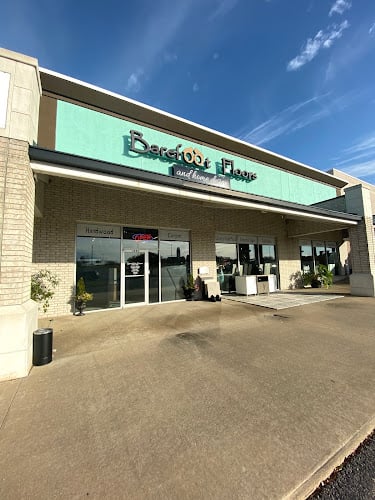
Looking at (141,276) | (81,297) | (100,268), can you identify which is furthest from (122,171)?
(141,276)

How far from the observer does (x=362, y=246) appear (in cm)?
1052

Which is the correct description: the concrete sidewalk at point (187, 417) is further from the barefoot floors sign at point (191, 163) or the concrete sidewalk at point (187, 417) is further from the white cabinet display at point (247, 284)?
the barefoot floors sign at point (191, 163)

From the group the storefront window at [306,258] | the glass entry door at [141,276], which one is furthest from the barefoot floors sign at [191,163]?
the storefront window at [306,258]

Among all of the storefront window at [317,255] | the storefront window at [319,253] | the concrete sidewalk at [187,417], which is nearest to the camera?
the concrete sidewalk at [187,417]

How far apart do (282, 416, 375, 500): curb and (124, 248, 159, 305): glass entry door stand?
25.2 ft

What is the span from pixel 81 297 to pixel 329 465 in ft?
24.0

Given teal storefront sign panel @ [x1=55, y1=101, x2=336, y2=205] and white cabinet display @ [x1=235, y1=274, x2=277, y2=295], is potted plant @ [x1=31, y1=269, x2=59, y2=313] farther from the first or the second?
Answer: white cabinet display @ [x1=235, y1=274, x2=277, y2=295]

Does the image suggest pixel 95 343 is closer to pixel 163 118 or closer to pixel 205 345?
pixel 205 345

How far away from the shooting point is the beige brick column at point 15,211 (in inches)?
140

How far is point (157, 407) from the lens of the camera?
2.71 meters

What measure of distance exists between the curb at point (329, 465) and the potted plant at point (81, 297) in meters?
7.22

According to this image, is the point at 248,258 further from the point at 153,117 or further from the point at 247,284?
the point at 153,117

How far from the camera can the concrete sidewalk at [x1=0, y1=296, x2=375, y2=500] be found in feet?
5.81

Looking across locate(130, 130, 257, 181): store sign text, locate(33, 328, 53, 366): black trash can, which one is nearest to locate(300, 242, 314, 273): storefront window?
locate(130, 130, 257, 181): store sign text
